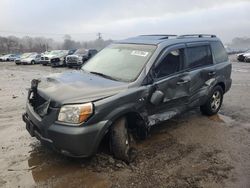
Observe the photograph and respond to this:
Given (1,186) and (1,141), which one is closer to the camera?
(1,186)

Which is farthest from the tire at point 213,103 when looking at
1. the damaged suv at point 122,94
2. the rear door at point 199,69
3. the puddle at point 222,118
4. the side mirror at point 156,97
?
the side mirror at point 156,97

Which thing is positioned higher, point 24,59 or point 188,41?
point 188,41

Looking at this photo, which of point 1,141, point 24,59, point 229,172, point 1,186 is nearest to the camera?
point 1,186

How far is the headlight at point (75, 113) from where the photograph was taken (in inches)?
148

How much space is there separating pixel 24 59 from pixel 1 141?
32410 mm

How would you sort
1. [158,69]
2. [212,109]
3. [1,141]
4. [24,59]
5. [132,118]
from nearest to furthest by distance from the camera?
1. [132,118]
2. [158,69]
3. [1,141]
4. [212,109]
5. [24,59]

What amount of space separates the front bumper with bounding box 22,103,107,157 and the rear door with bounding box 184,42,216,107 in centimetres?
246

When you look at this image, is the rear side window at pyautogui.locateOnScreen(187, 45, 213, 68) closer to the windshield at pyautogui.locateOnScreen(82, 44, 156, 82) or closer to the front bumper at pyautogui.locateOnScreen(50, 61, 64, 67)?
the windshield at pyautogui.locateOnScreen(82, 44, 156, 82)

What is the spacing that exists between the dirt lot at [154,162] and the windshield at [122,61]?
1286 millimetres

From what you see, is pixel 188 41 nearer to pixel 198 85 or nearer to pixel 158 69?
pixel 198 85

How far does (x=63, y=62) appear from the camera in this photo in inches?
1119

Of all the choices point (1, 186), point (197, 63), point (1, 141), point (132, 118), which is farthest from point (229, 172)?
point (1, 141)

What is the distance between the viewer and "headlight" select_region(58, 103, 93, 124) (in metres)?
3.77

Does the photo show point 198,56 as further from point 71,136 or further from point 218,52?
point 71,136
